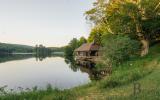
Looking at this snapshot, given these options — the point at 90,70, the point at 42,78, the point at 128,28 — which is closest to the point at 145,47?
the point at 128,28

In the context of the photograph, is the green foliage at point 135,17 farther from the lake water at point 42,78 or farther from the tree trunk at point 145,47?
the lake water at point 42,78

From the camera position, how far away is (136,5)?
2992 cm

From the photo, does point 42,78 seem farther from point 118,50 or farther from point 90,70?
point 90,70

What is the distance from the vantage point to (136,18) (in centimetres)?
3047

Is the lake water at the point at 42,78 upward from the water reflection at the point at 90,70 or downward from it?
downward

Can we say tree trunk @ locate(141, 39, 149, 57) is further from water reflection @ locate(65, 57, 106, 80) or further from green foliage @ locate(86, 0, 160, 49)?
water reflection @ locate(65, 57, 106, 80)

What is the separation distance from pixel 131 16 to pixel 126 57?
5.58 m

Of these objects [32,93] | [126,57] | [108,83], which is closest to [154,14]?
[126,57]

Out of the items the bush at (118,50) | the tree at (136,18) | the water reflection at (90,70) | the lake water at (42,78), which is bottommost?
the lake water at (42,78)

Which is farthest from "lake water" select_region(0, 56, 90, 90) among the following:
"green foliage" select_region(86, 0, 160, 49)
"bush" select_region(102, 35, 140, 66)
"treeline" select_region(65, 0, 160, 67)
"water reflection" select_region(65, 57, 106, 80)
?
"green foliage" select_region(86, 0, 160, 49)

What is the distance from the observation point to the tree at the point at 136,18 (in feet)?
97.8

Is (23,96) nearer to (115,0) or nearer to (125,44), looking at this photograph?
(125,44)

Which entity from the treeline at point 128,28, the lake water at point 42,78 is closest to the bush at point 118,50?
the treeline at point 128,28

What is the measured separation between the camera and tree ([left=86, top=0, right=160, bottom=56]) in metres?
29.8
